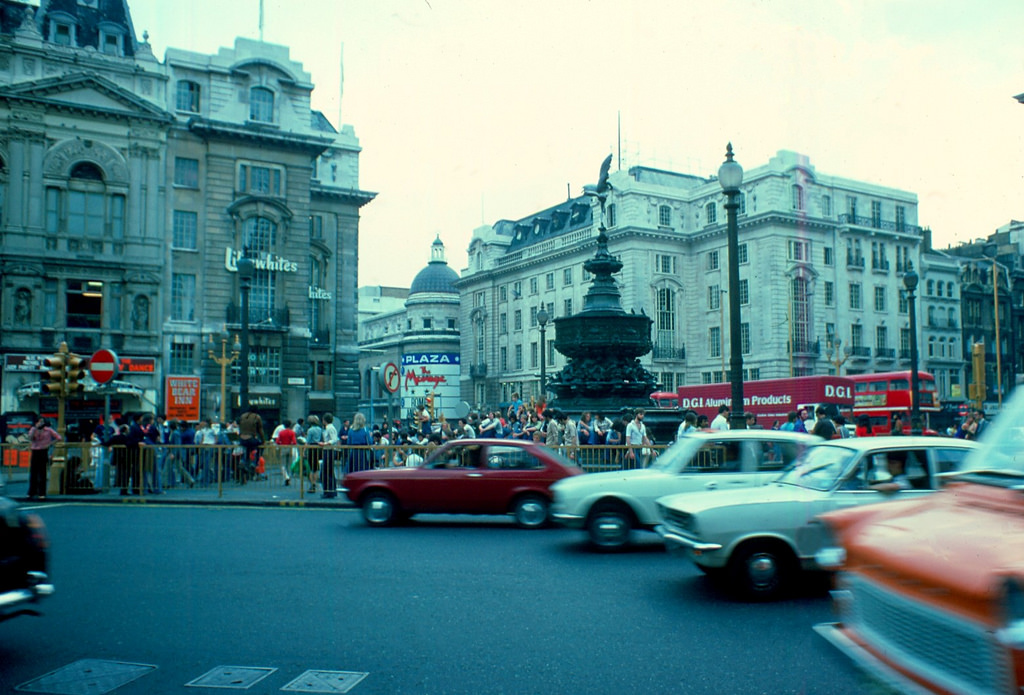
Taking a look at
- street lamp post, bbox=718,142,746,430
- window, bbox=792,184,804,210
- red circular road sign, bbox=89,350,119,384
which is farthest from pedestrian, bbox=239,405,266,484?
window, bbox=792,184,804,210

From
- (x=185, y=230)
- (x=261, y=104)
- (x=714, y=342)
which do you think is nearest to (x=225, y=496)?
(x=185, y=230)

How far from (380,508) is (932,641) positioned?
10.8m

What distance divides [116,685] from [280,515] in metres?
9.90

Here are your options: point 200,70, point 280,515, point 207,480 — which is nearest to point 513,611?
point 280,515

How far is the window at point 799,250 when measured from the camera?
6102cm

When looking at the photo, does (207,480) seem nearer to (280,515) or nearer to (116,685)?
(280,515)

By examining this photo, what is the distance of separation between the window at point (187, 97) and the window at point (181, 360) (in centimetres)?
1149

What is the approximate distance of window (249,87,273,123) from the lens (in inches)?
1786

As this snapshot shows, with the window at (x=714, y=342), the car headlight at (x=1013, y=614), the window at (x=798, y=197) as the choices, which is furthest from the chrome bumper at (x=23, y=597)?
the window at (x=798, y=197)

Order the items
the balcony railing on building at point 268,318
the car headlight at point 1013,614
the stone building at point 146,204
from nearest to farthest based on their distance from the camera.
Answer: the car headlight at point 1013,614 → the stone building at point 146,204 → the balcony railing on building at point 268,318

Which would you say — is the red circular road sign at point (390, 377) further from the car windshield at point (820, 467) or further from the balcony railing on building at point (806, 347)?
the balcony railing on building at point (806, 347)

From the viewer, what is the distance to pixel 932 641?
12.4ft

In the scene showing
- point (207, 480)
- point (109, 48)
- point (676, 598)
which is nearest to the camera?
point (676, 598)

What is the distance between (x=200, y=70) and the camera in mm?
43969
